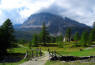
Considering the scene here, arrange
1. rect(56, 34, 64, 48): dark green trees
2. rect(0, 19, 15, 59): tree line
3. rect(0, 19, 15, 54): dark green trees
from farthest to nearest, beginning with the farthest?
1. rect(56, 34, 64, 48): dark green trees
2. rect(0, 19, 15, 54): dark green trees
3. rect(0, 19, 15, 59): tree line

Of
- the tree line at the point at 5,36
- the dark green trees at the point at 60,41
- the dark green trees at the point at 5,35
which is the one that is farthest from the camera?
the dark green trees at the point at 60,41

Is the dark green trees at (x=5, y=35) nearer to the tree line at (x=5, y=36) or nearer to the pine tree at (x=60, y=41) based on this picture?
the tree line at (x=5, y=36)

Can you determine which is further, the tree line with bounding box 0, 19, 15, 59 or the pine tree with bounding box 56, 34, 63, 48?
the pine tree with bounding box 56, 34, 63, 48

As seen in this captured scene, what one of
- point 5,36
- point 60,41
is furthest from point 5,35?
point 60,41

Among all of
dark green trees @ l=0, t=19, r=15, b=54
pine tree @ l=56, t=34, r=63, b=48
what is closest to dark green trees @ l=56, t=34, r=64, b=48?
pine tree @ l=56, t=34, r=63, b=48

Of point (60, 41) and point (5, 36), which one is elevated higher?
point (5, 36)

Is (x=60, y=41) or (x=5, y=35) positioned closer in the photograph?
(x=5, y=35)

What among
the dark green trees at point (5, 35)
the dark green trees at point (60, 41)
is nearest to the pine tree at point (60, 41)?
the dark green trees at point (60, 41)

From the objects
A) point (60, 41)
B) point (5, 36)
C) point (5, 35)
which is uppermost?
point (5, 35)

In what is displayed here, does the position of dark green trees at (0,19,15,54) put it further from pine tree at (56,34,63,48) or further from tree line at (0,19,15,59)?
pine tree at (56,34,63,48)

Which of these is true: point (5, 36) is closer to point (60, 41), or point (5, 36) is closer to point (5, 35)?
point (5, 35)

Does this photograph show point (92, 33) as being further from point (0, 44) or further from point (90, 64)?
point (90, 64)

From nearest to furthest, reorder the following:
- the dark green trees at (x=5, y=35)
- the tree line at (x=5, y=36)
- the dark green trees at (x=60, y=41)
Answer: the tree line at (x=5, y=36)
the dark green trees at (x=5, y=35)
the dark green trees at (x=60, y=41)

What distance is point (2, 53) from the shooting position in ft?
158
